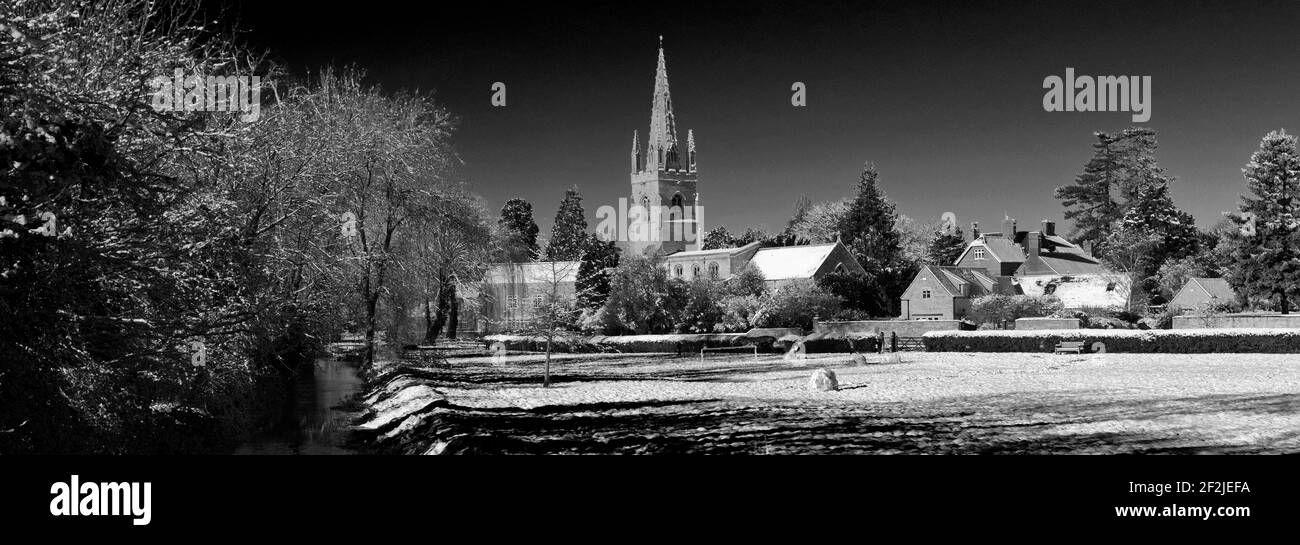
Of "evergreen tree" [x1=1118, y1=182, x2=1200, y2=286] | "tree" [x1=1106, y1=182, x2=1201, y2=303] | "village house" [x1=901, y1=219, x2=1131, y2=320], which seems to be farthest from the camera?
"evergreen tree" [x1=1118, y1=182, x2=1200, y2=286]

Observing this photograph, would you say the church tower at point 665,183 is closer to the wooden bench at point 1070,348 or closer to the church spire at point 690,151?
the church spire at point 690,151

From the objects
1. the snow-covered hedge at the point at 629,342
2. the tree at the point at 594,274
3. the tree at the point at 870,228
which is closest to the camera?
the snow-covered hedge at the point at 629,342

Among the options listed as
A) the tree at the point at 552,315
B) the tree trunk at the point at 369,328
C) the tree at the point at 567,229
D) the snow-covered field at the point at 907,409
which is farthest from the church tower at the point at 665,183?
the snow-covered field at the point at 907,409

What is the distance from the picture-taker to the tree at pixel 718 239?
406 ft

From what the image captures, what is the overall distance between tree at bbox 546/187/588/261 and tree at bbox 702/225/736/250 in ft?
85.4

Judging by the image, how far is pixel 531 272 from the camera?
270 feet

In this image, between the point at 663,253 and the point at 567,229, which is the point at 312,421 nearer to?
the point at 663,253

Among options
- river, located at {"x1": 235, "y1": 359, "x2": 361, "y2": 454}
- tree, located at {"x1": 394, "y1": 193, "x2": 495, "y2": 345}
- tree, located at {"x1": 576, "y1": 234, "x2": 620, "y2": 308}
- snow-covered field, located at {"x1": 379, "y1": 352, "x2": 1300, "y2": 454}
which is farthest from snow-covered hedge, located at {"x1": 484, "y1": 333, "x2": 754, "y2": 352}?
river, located at {"x1": 235, "y1": 359, "x2": 361, "y2": 454}

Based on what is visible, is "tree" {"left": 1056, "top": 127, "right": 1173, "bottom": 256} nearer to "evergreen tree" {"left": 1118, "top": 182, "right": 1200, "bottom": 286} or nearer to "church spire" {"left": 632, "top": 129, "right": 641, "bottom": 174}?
"evergreen tree" {"left": 1118, "top": 182, "right": 1200, "bottom": 286}

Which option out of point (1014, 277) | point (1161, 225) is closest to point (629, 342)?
point (1014, 277)

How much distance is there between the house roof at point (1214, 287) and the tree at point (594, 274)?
115 ft

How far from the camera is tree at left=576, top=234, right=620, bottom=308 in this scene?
72.2 meters
